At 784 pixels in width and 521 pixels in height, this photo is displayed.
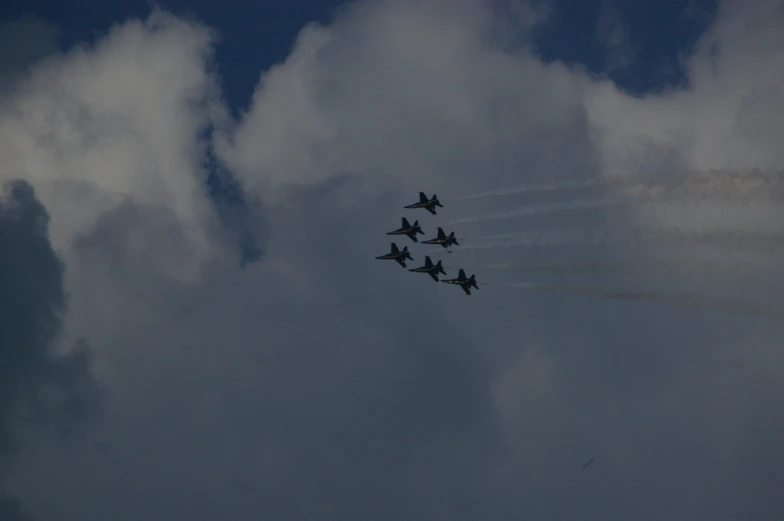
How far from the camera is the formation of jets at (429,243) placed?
10288cm

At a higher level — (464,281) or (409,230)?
(409,230)

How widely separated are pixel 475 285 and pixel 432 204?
437 inches

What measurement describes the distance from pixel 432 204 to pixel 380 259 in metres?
9.18

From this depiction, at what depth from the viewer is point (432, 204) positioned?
106 metres

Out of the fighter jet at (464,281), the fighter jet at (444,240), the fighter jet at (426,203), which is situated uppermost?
the fighter jet at (426,203)

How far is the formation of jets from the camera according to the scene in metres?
103

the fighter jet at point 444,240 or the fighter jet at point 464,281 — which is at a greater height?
the fighter jet at point 444,240

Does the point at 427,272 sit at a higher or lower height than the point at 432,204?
lower

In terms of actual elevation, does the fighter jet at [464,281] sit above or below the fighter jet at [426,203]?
below

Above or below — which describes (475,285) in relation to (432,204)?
below

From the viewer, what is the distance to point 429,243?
105250 mm

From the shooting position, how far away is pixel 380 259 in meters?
108

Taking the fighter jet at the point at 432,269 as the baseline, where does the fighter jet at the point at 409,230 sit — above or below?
above

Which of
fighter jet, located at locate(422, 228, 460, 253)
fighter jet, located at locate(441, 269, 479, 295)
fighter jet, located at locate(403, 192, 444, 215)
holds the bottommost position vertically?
fighter jet, located at locate(441, 269, 479, 295)
